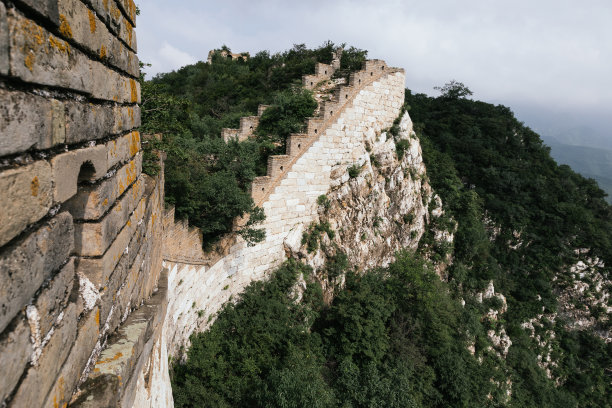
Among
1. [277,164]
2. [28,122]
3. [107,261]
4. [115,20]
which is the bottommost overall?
[107,261]

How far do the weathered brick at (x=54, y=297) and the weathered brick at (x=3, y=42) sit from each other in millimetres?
798

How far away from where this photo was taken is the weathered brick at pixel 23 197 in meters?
0.96

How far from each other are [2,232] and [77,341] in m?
0.90

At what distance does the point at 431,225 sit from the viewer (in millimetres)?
17250

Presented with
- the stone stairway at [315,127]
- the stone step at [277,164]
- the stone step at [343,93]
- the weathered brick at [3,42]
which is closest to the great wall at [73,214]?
the weathered brick at [3,42]

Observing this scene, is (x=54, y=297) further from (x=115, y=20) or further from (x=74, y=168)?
(x=115, y=20)

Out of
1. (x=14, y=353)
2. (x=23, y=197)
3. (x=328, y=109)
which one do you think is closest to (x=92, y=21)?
(x=23, y=197)

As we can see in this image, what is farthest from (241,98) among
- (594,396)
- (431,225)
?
(594,396)

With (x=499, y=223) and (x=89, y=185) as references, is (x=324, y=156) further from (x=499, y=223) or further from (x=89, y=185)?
(x=499, y=223)

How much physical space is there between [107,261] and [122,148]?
78cm

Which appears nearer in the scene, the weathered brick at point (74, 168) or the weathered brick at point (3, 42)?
the weathered brick at point (3, 42)

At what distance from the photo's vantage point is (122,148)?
2178mm

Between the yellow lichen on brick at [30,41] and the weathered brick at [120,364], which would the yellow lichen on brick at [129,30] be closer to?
the yellow lichen on brick at [30,41]

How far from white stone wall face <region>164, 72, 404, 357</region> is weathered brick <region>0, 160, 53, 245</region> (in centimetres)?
598
